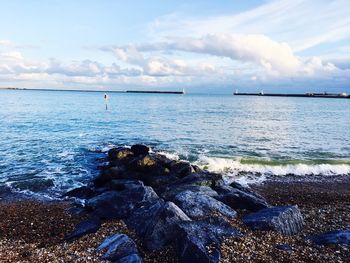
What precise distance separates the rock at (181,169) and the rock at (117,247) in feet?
33.3

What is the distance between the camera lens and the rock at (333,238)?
10.4 metres

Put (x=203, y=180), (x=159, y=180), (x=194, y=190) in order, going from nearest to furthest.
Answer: (x=194, y=190), (x=203, y=180), (x=159, y=180)

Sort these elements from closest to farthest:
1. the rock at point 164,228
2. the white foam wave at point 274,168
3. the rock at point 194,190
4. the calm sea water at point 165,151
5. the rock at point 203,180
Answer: the rock at point 164,228, the rock at point 194,190, the rock at point 203,180, the calm sea water at point 165,151, the white foam wave at point 274,168

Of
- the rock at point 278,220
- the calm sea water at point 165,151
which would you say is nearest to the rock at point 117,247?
the rock at point 278,220

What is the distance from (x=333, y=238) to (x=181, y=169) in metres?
11.4

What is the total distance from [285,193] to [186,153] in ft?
42.2

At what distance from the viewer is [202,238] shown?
389 inches

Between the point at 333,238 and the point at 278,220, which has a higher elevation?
the point at 278,220

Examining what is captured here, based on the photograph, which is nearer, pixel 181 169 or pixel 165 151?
pixel 181 169

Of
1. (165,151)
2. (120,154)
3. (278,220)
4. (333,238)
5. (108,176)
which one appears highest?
(278,220)

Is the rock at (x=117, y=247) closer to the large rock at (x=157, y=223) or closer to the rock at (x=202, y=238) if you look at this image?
the large rock at (x=157, y=223)

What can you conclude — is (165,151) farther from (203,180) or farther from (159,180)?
(203,180)

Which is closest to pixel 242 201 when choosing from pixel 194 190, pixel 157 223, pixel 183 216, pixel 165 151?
pixel 194 190

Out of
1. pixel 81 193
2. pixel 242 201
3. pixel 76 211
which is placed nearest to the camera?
pixel 242 201
